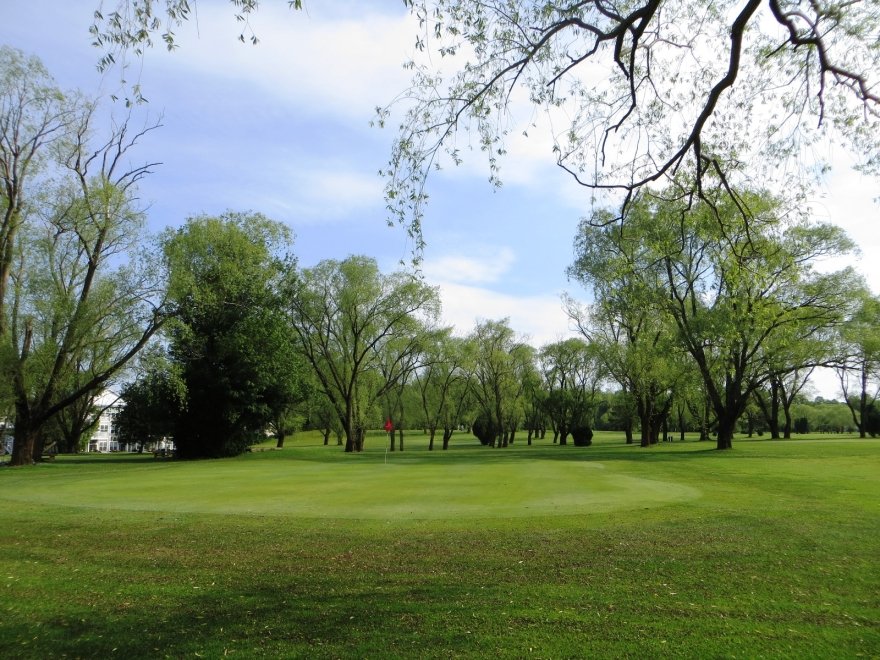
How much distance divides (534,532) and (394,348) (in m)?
43.3

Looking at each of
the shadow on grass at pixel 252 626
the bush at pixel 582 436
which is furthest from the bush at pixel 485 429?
the shadow on grass at pixel 252 626

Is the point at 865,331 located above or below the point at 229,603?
above

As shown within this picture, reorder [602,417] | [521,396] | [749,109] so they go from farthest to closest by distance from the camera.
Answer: [602,417]
[521,396]
[749,109]

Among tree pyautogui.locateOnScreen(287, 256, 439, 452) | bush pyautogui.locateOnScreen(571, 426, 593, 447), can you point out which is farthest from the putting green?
bush pyautogui.locateOnScreen(571, 426, 593, 447)

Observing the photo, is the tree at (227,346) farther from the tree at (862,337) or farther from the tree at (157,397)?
the tree at (862,337)

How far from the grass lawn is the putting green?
17cm

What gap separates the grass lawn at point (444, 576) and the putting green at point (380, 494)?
17 cm

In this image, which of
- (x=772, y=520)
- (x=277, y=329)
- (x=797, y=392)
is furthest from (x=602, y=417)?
(x=772, y=520)

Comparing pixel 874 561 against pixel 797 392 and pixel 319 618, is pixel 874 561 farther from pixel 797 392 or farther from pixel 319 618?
pixel 797 392

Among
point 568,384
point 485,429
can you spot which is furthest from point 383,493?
point 568,384

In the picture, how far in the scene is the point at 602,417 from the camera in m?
130

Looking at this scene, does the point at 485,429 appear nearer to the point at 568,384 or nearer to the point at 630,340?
the point at 568,384

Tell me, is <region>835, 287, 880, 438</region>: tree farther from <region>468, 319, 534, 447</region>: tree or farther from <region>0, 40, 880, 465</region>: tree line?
<region>468, 319, 534, 447</region>: tree

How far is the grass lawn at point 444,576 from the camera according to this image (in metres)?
5.88
